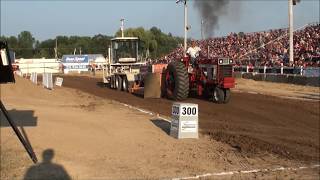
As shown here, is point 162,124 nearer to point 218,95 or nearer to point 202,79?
point 218,95

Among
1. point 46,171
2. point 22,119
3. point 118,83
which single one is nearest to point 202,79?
point 118,83

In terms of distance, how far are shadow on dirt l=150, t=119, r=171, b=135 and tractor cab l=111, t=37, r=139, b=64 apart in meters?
13.5

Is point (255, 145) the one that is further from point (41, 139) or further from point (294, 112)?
point (294, 112)

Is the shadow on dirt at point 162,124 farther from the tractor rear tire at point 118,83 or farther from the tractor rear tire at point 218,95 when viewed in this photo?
the tractor rear tire at point 118,83

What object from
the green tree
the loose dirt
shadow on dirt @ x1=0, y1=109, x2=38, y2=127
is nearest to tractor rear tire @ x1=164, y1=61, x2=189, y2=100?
the loose dirt

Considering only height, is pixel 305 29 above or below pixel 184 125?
above

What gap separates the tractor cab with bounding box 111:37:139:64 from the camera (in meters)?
27.8

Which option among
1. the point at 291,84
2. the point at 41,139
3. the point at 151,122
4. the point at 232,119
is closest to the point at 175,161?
the point at 41,139

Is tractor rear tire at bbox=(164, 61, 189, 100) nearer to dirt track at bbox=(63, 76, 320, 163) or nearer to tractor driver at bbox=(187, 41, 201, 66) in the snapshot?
dirt track at bbox=(63, 76, 320, 163)

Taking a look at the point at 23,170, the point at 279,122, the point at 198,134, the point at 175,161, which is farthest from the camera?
the point at 279,122

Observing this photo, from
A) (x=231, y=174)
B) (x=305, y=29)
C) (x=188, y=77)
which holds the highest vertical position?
(x=305, y=29)

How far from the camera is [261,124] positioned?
1466 cm

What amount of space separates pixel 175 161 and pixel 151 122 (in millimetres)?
4355

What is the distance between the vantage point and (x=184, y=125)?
1174 cm
